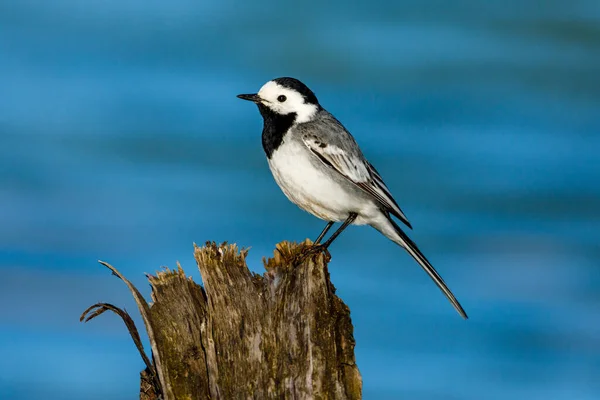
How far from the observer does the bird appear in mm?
8804

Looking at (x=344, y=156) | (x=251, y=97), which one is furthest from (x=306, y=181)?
(x=251, y=97)

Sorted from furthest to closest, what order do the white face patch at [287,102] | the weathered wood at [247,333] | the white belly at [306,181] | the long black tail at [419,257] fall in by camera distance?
the white face patch at [287,102] < the long black tail at [419,257] < the white belly at [306,181] < the weathered wood at [247,333]

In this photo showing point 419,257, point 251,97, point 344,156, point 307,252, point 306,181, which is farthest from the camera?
point 251,97

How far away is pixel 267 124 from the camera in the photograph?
940 cm

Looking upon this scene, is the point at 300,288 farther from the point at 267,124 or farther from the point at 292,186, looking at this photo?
the point at 267,124

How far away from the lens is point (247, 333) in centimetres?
615

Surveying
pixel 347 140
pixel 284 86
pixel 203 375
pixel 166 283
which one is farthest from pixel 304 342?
pixel 284 86

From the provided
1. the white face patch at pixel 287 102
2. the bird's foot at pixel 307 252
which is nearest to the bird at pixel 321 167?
the white face patch at pixel 287 102

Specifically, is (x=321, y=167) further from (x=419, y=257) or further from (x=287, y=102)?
(x=419, y=257)

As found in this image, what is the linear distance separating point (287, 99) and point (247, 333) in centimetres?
398

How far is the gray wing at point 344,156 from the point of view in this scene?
29.1 feet

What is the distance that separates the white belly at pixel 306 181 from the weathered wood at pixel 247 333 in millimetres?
2205

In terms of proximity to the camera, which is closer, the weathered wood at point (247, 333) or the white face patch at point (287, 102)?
the weathered wood at point (247, 333)

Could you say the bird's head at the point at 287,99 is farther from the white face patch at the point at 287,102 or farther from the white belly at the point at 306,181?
the white belly at the point at 306,181
